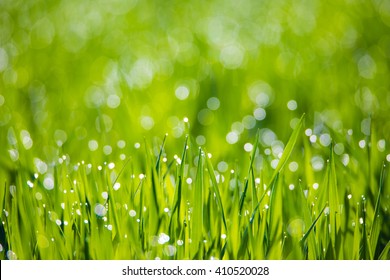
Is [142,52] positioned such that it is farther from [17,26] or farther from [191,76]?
[17,26]

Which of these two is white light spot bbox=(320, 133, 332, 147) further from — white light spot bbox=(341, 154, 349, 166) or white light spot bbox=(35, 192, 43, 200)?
white light spot bbox=(35, 192, 43, 200)

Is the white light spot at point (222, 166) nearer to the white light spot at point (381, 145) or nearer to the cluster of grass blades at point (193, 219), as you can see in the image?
the cluster of grass blades at point (193, 219)

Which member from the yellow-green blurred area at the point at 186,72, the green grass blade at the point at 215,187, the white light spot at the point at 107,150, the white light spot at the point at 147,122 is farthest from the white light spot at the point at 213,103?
the green grass blade at the point at 215,187

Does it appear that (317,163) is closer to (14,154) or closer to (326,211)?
(326,211)

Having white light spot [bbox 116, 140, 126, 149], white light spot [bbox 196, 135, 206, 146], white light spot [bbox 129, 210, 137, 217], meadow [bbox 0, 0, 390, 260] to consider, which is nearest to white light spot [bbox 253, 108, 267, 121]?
meadow [bbox 0, 0, 390, 260]

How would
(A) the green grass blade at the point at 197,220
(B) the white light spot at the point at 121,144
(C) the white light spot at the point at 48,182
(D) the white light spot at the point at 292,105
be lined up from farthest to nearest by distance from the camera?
(D) the white light spot at the point at 292,105
(B) the white light spot at the point at 121,144
(C) the white light spot at the point at 48,182
(A) the green grass blade at the point at 197,220

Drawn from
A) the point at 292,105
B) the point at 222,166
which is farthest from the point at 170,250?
the point at 292,105
